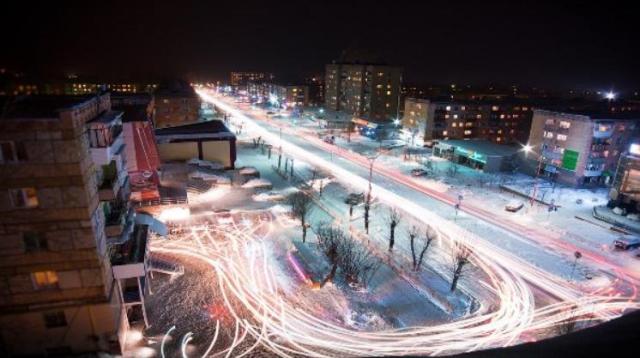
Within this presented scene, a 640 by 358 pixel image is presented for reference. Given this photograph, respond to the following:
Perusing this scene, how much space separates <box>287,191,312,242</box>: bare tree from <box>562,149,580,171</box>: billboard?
41.5 meters

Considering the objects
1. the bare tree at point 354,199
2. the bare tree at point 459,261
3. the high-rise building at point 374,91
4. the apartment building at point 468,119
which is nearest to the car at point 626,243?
the bare tree at point 459,261

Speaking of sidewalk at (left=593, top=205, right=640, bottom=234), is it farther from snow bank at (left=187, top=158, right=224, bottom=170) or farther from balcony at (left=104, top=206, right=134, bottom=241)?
snow bank at (left=187, top=158, right=224, bottom=170)

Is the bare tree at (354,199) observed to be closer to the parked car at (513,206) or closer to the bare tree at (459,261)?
the bare tree at (459,261)

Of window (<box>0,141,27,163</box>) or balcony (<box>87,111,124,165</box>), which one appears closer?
window (<box>0,141,27,163</box>)

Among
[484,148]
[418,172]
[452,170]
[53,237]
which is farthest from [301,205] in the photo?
[484,148]

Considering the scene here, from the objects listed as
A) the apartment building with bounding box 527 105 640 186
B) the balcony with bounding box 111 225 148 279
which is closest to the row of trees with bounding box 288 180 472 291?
the balcony with bounding box 111 225 148 279

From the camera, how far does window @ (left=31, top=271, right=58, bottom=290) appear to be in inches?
761

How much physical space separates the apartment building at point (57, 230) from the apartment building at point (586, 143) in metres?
59.0

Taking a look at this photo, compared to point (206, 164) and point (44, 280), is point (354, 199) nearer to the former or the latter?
point (206, 164)

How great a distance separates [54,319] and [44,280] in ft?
7.35

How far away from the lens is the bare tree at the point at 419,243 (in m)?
30.9

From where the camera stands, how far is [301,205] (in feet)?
131

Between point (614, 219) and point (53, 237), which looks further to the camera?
point (614, 219)

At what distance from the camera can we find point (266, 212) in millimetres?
42688
